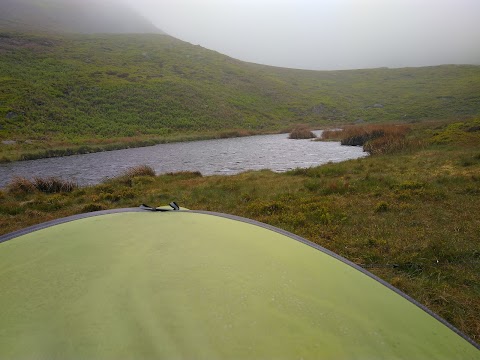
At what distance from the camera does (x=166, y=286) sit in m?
2.51

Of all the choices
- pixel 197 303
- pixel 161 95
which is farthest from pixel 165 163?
pixel 161 95

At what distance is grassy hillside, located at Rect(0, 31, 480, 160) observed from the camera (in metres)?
35.8

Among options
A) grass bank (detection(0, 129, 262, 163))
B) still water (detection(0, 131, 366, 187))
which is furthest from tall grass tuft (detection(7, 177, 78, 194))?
grass bank (detection(0, 129, 262, 163))

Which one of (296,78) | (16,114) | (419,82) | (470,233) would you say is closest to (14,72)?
(16,114)

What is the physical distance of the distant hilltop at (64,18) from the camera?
98.9 meters

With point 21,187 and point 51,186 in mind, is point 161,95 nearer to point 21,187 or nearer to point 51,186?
point 51,186

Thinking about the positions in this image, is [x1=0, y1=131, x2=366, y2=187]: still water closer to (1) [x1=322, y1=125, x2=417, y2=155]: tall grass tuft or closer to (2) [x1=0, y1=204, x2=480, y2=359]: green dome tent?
(1) [x1=322, y1=125, x2=417, y2=155]: tall grass tuft

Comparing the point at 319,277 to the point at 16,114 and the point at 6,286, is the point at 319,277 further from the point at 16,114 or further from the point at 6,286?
the point at 16,114

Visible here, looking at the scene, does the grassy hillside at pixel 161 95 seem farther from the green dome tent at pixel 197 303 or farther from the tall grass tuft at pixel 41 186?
the green dome tent at pixel 197 303

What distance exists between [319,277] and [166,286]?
1.44 metres

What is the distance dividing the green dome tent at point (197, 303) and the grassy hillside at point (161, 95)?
86.8 ft

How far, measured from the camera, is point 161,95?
52.0m

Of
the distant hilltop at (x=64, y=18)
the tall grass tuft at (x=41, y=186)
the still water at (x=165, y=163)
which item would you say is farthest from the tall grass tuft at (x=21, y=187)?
the distant hilltop at (x=64, y=18)

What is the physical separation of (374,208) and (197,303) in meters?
7.39
